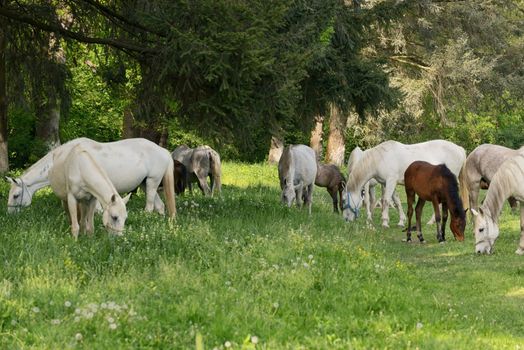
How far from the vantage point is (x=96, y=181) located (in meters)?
11.8

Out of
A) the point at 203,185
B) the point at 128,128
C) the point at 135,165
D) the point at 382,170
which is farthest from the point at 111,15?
the point at 128,128

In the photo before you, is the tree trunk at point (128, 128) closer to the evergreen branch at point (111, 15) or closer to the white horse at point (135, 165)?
the evergreen branch at point (111, 15)

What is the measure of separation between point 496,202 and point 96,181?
A: 6.64 m

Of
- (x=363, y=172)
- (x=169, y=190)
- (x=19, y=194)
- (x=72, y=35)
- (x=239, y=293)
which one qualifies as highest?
(x=72, y=35)

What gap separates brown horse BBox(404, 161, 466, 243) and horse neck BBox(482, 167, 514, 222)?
1.37 m

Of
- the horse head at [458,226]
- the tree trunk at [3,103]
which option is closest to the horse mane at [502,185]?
the horse head at [458,226]

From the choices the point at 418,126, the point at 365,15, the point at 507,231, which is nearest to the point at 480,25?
the point at 418,126

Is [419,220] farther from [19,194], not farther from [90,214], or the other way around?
[19,194]

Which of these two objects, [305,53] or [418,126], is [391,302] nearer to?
[305,53]

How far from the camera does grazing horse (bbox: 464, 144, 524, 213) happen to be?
18797 mm

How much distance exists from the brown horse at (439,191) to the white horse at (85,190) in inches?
256

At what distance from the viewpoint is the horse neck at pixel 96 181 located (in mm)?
11688

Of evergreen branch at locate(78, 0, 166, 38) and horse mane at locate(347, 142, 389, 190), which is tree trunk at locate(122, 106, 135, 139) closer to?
evergreen branch at locate(78, 0, 166, 38)

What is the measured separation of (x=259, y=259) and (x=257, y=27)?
4.58m
